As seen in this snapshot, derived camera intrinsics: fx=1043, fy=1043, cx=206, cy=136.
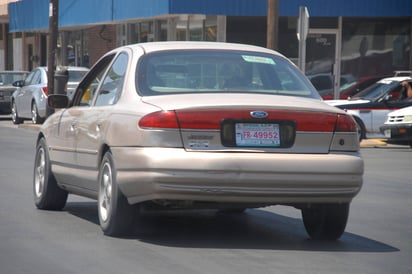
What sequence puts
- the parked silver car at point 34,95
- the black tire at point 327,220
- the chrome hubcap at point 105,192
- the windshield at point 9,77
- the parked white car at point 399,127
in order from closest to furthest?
the chrome hubcap at point 105,192 → the black tire at point 327,220 → the parked white car at point 399,127 → the parked silver car at point 34,95 → the windshield at point 9,77

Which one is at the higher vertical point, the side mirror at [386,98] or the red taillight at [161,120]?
the red taillight at [161,120]

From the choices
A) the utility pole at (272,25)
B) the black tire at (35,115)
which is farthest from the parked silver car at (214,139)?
the black tire at (35,115)

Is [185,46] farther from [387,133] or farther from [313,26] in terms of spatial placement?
[313,26]

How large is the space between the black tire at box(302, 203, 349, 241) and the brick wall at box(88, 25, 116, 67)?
28.6 m

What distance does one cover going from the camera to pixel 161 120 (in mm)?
7820

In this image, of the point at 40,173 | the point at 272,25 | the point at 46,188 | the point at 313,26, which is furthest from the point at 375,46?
the point at 46,188

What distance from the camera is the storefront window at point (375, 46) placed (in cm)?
2873

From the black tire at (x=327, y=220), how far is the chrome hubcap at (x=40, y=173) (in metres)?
2.83

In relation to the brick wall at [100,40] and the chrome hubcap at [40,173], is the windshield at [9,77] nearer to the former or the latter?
the brick wall at [100,40]

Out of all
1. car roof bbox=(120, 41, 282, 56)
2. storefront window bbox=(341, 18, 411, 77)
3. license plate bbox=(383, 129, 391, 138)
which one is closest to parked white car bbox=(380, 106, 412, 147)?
license plate bbox=(383, 129, 391, 138)

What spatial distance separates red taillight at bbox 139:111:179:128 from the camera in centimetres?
780

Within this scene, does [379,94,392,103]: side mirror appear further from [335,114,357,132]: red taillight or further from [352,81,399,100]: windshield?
[335,114,357,132]: red taillight

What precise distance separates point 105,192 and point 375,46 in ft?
69.6

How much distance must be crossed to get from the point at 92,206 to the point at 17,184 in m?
2.21
